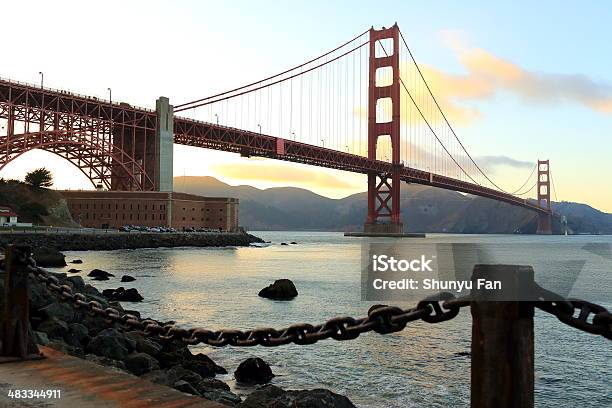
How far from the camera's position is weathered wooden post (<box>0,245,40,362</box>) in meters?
4.04

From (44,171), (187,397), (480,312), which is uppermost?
(44,171)

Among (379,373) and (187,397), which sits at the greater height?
(187,397)

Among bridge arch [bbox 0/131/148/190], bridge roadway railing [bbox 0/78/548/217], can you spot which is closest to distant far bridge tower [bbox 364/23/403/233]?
bridge roadway railing [bbox 0/78/548/217]

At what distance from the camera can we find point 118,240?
4988 cm

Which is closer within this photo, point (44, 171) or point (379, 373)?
point (379, 373)

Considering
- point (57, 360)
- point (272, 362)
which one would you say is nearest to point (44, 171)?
point (272, 362)

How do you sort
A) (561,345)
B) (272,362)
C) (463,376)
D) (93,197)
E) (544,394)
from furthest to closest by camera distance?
(93,197), (561,345), (272,362), (463,376), (544,394)

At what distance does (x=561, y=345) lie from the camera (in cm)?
1224

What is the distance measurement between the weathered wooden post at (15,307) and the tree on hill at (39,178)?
64804 mm

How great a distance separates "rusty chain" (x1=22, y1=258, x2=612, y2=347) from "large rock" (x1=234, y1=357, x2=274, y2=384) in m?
4.84

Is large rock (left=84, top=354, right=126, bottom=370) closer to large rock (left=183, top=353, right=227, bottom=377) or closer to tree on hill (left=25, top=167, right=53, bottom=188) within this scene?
large rock (left=183, top=353, right=227, bottom=377)

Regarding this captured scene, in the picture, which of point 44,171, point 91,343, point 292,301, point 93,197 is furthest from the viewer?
point 93,197

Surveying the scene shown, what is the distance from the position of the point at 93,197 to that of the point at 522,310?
72862mm

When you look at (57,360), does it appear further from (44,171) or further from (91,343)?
(44,171)
